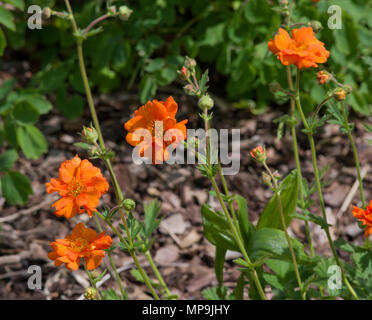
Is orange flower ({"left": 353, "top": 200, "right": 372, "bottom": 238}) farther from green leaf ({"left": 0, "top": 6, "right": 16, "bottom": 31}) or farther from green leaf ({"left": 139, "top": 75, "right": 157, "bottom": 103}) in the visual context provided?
green leaf ({"left": 0, "top": 6, "right": 16, "bottom": 31})

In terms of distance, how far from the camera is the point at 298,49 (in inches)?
54.1

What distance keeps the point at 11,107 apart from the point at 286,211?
4.31 feet

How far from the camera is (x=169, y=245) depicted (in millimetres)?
2314

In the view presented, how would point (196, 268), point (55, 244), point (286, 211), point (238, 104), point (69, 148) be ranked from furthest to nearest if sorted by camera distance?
point (238, 104), point (69, 148), point (196, 268), point (286, 211), point (55, 244)

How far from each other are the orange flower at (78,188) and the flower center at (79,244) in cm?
8

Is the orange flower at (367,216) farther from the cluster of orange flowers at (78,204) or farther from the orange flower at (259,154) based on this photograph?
the cluster of orange flowers at (78,204)

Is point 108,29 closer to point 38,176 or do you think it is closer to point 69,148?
point 69,148

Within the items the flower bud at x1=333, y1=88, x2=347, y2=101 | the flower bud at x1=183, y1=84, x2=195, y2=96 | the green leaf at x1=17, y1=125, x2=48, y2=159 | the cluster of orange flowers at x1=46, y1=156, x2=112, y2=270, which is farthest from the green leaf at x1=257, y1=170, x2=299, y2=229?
the green leaf at x1=17, y1=125, x2=48, y2=159

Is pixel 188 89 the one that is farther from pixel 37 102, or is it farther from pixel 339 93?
pixel 37 102

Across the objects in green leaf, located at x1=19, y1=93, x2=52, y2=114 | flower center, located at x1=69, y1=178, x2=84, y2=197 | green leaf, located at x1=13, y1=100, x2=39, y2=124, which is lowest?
flower center, located at x1=69, y1=178, x2=84, y2=197

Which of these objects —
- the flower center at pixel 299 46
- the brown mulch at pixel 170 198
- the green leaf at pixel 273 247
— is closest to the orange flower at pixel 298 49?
the flower center at pixel 299 46

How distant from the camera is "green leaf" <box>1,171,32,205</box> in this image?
215 cm

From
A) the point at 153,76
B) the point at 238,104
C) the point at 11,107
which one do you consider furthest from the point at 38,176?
the point at 238,104

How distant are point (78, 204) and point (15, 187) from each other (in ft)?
3.22
